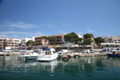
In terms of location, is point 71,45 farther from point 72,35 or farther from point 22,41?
point 22,41

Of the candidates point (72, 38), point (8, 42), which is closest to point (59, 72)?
point (72, 38)

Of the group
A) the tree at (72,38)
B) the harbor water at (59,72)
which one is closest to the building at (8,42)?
the tree at (72,38)

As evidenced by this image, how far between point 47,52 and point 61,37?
65.7 meters

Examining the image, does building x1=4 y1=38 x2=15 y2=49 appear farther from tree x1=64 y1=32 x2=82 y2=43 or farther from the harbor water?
the harbor water

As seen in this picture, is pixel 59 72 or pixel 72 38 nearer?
pixel 59 72

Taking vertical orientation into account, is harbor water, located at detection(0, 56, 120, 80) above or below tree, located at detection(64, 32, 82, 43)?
below

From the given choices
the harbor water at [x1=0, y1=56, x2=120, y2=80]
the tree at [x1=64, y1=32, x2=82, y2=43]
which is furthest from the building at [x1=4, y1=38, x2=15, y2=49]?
the harbor water at [x1=0, y1=56, x2=120, y2=80]

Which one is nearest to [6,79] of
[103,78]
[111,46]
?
[103,78]

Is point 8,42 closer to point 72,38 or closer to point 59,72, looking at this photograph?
point 72,38

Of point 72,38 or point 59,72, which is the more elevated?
point 72,38

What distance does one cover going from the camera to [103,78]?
16781mm

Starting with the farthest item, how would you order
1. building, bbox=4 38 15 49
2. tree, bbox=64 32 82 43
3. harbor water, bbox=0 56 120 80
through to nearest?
building, bbox=4 38 15 49 → tree, bbox=64 32 82 43 → harbor water, bbox=0 56 120 80

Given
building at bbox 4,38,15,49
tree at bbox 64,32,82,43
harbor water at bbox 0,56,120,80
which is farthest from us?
building at bbox 4,38,15,49

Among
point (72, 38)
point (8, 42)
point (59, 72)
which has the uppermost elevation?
point (72, 38)
